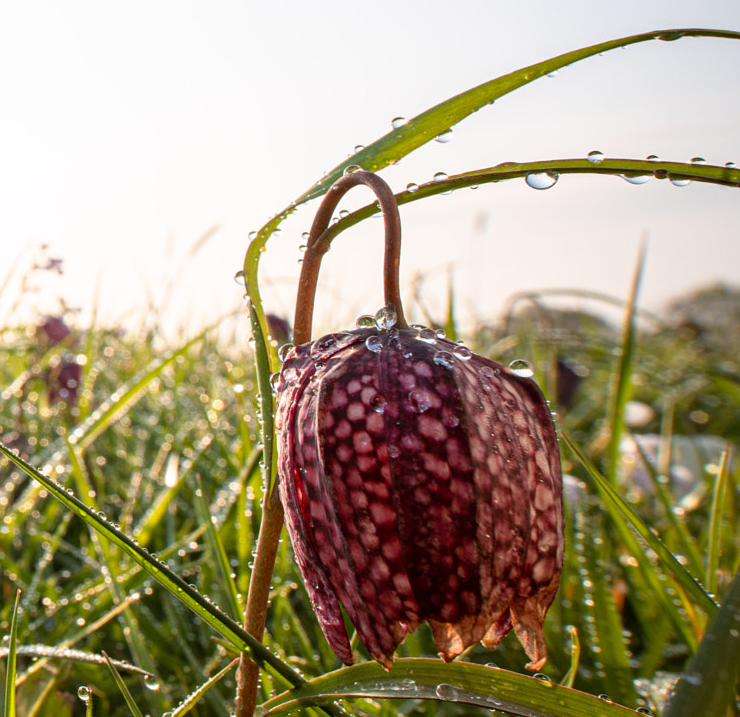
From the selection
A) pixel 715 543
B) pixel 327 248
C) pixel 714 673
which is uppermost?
pixel 327 248

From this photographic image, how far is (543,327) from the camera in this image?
67.4 inches

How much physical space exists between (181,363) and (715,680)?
2092 millimetres

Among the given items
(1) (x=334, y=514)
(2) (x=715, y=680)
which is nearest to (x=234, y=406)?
(1) (x=334, y=514)

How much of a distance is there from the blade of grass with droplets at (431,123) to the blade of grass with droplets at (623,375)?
0.30 meters

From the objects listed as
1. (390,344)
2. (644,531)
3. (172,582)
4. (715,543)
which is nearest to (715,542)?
(715,543)

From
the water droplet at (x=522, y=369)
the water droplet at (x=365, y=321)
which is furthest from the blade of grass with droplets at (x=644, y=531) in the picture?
the water droplet at (x=365, y=321)

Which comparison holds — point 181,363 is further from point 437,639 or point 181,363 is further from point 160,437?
point 437,639

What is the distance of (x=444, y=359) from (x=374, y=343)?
0.06 meters

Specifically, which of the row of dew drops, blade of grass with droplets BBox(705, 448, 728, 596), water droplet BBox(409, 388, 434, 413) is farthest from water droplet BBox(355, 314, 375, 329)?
blade of grass with droplets BBox(705, 448, 728, 596)

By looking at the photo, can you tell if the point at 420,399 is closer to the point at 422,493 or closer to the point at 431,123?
the point at 422,493

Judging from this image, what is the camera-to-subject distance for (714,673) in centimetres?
42

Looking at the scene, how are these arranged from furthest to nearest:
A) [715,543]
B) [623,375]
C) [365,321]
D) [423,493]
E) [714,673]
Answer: [623,375] → [715,543] → [365,321] → [423,493] → [714,673]

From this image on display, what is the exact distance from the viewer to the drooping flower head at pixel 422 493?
1.78ft

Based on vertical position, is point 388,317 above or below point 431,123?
below
